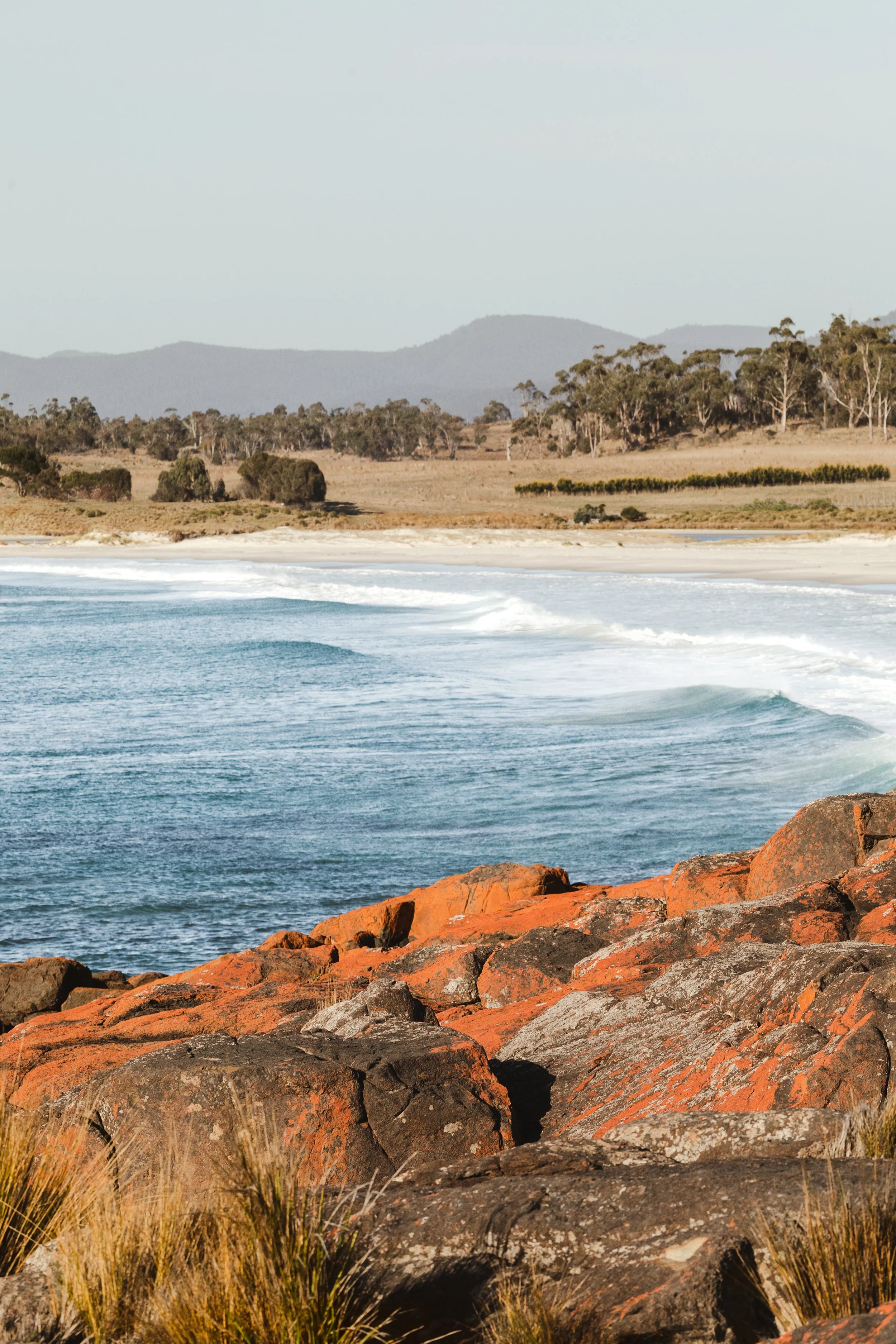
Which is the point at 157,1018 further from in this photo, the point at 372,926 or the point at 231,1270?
the point at 231,1270

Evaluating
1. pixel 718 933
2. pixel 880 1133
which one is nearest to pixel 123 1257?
pixel 880 1133

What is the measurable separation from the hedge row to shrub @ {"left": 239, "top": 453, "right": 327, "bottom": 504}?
14.4 m

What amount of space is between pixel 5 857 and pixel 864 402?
10981 cm

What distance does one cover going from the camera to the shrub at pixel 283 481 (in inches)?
3098

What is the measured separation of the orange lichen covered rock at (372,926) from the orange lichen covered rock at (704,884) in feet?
7.25

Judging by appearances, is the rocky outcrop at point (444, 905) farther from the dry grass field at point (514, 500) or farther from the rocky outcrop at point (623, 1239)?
the dry grass field at point (514, 500)

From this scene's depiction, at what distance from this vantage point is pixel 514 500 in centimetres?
8225

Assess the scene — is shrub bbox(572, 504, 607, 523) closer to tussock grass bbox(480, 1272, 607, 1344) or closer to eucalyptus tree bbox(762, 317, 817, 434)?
eucalyptus tree bbox(762, 317, 817, 434)

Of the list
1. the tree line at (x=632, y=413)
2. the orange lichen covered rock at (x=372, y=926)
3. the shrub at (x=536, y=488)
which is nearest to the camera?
the orange lichen covered rock at (x=372, y=926)

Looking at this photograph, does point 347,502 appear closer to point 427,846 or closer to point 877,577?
point 877,577

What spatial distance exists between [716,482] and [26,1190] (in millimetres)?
87951

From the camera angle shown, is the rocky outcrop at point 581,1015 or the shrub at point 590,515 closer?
the rocky outcrop at point 581,1015

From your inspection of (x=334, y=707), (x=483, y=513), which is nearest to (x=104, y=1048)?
(x=334, y=707)

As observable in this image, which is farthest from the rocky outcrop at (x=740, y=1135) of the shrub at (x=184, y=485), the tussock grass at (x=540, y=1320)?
the shrub at (x=184, y=485)
